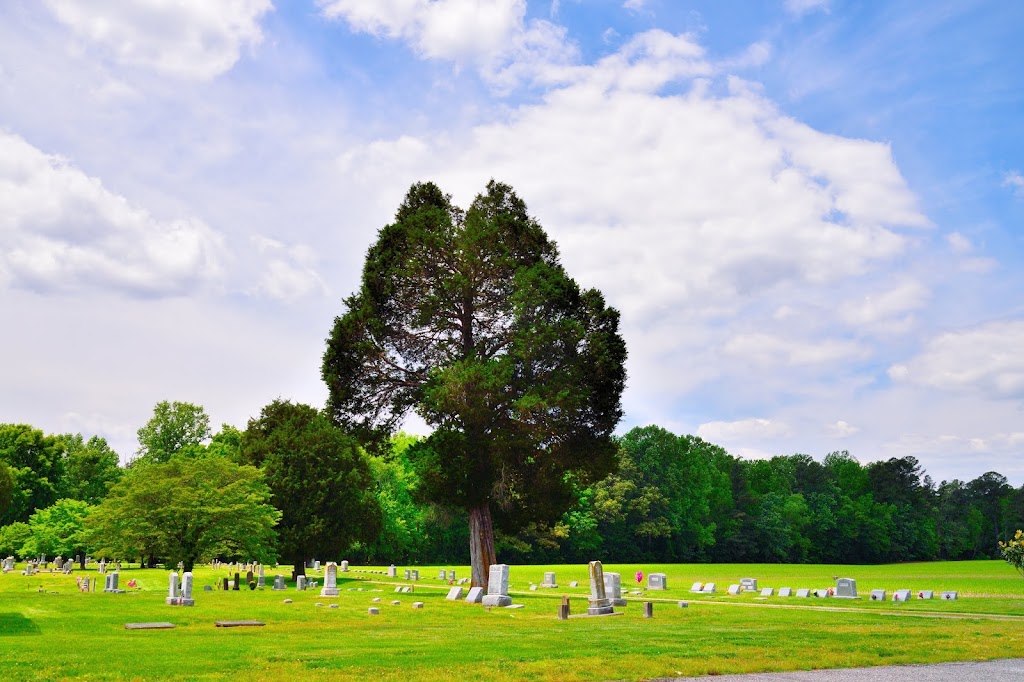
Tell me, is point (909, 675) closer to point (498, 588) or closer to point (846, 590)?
point (498, 588)

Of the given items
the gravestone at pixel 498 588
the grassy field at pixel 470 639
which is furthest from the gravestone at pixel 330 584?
the gravestone at pixel 498 588

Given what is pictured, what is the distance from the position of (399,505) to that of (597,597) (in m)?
61.3

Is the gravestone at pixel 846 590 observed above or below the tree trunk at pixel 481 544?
below

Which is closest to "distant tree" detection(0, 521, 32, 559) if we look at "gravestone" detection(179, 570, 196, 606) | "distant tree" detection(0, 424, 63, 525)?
"distant tree" detection(0, 424, 63, 525)

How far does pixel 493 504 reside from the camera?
39.3 meters

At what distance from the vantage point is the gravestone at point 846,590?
37656 millimetres

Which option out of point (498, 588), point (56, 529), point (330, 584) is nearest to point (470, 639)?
point (498, 588)

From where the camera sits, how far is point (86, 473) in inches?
3420

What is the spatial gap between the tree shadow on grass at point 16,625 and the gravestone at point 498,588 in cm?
1440

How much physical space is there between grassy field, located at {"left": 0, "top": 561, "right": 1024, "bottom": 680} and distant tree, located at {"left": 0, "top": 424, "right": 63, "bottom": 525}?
162ft

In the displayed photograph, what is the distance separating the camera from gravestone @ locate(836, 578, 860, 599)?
37656 mm

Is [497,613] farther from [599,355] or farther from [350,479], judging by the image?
[350,479]

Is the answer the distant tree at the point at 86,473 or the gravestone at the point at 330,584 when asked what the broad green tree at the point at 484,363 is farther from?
the distant tree at the point at 86,473

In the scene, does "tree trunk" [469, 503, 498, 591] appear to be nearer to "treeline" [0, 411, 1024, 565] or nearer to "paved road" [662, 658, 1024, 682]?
"treeline" [0, 411, 1024, 565]
